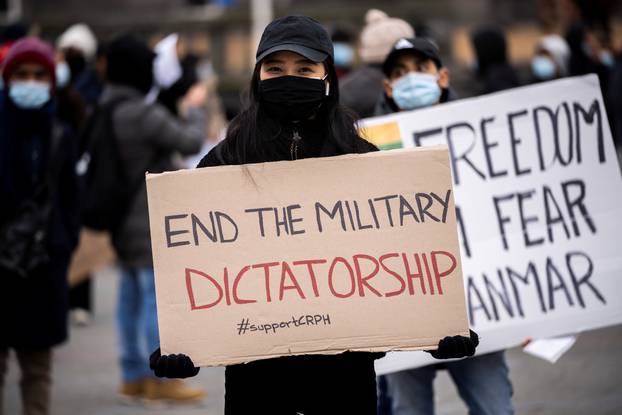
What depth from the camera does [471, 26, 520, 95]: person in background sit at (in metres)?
8.51

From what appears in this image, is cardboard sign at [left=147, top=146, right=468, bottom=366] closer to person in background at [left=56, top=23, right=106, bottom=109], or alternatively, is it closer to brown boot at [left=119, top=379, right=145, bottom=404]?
brown boot at [left=119, top=379, right=145, bottom=404]

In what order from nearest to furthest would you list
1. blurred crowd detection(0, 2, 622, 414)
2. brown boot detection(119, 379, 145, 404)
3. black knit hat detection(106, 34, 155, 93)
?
blurred crowd detection(0, 2, 622, 414) → brown boot detection(119, 379, 145, 404) → black knit hat detection(106, 34, 155, 93)

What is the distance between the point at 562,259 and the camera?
480 centimetres

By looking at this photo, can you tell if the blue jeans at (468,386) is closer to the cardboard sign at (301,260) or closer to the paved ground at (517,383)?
the cardboard sign at (301,260)

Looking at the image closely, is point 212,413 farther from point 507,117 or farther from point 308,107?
point 308,107

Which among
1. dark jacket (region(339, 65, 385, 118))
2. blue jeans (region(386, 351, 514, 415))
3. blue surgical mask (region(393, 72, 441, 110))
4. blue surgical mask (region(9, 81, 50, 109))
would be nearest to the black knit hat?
blue surgical mask (region(9, 81, 50, 109))

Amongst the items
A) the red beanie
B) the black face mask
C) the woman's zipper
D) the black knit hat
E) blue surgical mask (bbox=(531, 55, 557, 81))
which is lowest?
the woman's zipper

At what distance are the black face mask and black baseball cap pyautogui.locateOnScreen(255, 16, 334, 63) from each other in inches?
3.0

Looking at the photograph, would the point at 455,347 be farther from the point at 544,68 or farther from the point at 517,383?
the point at 544,68

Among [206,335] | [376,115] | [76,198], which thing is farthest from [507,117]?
[76,198]

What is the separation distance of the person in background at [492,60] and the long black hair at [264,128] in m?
4.91

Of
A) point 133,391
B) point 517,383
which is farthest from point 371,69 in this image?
point 133,391

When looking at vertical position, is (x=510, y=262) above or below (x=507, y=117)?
below

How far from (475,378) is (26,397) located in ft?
8.11
